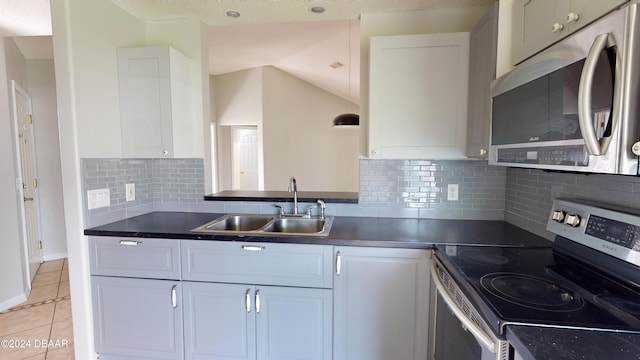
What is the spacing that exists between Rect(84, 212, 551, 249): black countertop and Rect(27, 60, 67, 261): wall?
8.20 ft

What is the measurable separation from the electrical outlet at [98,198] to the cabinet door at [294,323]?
3.80 feet

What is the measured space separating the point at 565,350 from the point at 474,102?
134 cm

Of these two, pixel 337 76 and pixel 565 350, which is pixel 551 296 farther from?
pixel 337 76

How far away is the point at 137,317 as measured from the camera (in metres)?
1.83

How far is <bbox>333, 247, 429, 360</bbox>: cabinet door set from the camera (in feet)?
5.34

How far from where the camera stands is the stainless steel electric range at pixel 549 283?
0.88 metres

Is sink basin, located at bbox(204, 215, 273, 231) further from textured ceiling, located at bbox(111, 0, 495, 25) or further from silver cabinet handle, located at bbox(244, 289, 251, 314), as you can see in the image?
textured ceiling, located at bbox(111, 0, 495, 25)

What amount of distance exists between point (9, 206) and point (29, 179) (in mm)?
1039

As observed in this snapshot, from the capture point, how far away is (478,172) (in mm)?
2072

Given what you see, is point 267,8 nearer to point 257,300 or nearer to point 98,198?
point 98,198

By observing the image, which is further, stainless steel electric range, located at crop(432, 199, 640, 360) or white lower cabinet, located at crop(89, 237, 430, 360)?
white lower cabinet, located at crop(89, 237, 430, 360)

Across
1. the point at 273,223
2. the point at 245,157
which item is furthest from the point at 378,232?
the point at 245,157

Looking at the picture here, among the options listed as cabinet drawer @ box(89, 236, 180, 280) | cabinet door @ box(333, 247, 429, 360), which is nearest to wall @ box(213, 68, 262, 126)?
cabinet drawer @ box(89, 236, 180, 280)

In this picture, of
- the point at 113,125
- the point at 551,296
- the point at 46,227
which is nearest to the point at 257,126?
the point at 46,227
